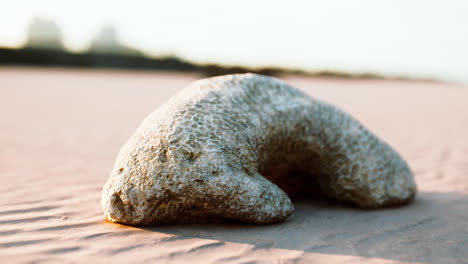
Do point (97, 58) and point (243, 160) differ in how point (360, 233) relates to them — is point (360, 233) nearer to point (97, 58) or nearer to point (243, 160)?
point (243, 160)

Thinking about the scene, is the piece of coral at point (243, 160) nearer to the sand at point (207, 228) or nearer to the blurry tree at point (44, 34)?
the sand at point (207, 228)

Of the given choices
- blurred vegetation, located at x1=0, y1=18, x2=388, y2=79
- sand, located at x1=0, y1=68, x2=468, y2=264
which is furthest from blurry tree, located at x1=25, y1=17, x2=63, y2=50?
sand, located at x1=0, y1=68, x2=468, y2=264

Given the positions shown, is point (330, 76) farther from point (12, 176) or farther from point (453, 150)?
point (12, 176)

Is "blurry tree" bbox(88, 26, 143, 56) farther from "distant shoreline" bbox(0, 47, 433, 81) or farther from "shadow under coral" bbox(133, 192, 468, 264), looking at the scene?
"shadow under coral" bbox(133, 192, 468, 264)

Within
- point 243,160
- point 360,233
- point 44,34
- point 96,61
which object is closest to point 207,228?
point 243,160

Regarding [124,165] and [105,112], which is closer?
[124,165]

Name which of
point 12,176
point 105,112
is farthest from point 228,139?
point 105,112
